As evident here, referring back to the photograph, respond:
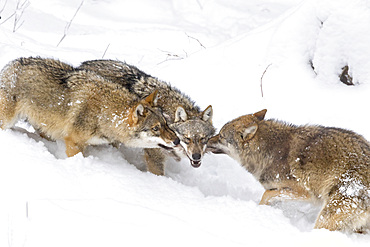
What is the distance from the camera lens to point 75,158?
5879mm

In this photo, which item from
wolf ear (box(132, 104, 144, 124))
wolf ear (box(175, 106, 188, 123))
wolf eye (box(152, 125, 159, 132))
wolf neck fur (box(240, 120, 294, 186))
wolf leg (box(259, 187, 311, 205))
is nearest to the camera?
wolf leg (box(259, 187, 311, 205))

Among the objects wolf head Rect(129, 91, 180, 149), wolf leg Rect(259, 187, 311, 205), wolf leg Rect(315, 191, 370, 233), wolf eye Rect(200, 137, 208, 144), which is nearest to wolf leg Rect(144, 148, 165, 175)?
wolf head Rect(129, 91, 180, 149)

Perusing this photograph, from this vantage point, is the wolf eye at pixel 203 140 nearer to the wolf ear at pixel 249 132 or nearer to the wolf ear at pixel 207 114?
the wolf ear at pixel 207 114

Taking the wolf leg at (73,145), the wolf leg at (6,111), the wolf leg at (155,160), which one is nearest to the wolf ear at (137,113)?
the wolf leg at (155,160)

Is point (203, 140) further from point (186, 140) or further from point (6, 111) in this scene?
point (6, 111)

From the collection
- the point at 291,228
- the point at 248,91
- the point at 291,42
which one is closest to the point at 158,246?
the point at 291,228

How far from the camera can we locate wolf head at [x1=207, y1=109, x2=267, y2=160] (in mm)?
6379

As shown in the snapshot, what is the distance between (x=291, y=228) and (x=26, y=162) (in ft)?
10.3

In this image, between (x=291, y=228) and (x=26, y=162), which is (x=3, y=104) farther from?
(x=291, y=228)

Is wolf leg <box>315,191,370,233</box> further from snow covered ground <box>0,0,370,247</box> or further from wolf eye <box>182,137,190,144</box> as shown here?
wolf eye <box>182,137,190,144</box>

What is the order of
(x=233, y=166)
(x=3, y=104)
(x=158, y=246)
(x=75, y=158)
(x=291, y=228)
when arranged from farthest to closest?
(x=233, y=166), (x=3, y=104), (x=75, y=158), (x=291, y=228), (x=158, y=246)

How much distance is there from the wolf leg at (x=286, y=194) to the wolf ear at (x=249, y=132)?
812 millimetres

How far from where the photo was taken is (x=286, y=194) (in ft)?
19.1

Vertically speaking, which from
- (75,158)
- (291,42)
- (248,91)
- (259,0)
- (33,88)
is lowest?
(75,158)
